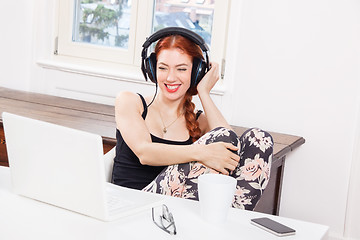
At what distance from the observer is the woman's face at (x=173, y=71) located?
1.99m

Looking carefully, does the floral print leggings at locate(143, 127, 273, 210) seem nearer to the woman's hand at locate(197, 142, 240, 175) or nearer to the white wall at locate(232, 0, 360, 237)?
the woman's hand at locate(197, 142, 240, 175)

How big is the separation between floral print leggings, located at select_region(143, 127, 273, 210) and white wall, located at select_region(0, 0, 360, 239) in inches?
35.3

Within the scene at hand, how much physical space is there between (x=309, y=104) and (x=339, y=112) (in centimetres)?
14

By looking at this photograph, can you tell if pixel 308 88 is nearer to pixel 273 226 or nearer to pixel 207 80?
pixel 207 80

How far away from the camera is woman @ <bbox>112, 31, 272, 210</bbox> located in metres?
1.79

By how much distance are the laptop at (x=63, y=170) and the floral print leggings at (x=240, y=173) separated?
511 millimetres

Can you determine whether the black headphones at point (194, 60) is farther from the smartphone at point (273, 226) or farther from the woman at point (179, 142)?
the smartphone at point (273, 226)

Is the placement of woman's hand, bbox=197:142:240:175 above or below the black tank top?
above

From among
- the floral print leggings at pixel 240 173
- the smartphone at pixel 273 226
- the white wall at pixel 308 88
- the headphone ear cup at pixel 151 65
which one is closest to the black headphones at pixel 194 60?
the headphone ear cup at pixel 151 65

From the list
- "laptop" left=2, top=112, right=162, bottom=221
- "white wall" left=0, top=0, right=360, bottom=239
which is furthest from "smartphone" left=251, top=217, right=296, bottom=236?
"white wall" left=0, top=0, right=360, bottom=239

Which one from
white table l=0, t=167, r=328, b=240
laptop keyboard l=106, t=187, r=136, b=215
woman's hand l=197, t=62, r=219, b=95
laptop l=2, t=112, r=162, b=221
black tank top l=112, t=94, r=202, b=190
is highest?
woman's hand l=197, t=62, r=219, b=95

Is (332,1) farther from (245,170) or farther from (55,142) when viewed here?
(55,142)

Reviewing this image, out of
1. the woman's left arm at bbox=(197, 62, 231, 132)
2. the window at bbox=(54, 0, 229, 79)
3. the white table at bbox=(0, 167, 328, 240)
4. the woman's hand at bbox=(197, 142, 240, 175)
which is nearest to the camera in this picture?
the white table at bbox=(0, 167, 328, 240)

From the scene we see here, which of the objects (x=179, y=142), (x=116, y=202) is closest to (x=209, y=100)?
(x=179, y=142)
